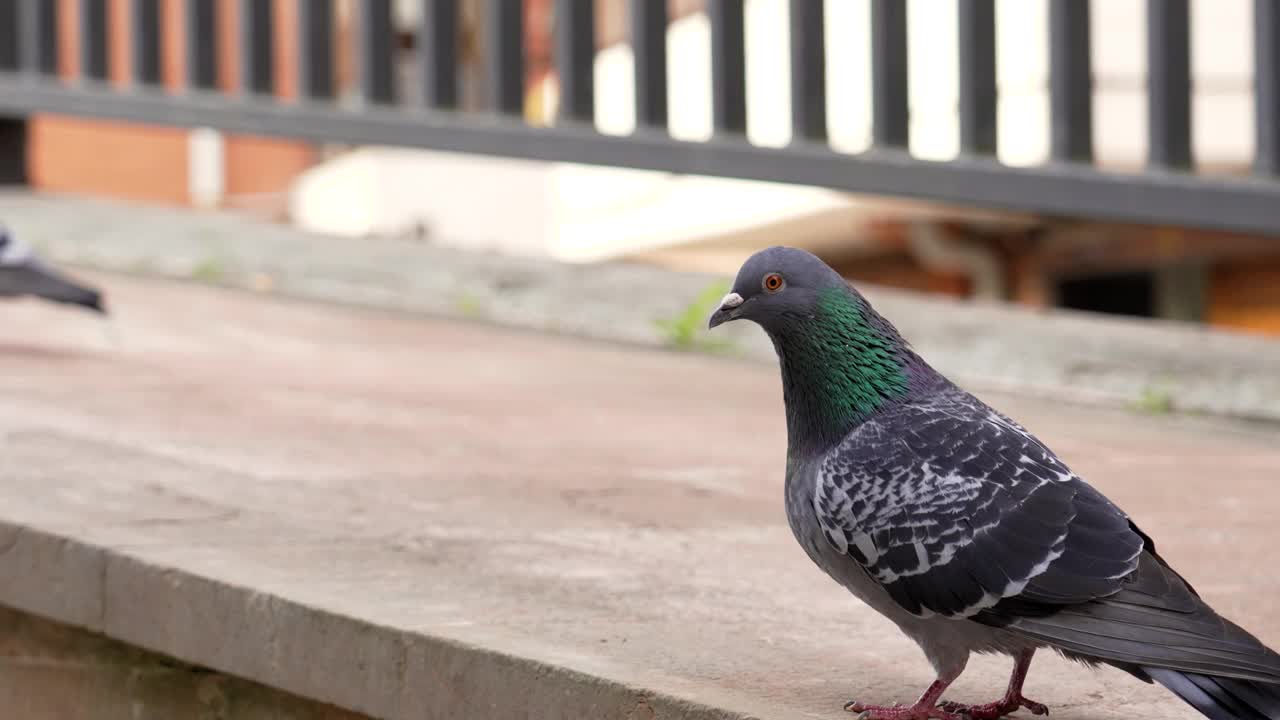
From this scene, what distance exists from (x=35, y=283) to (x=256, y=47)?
8.41 ft

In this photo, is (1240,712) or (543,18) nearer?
(1240,712)

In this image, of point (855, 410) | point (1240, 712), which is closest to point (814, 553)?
point (855, 410)

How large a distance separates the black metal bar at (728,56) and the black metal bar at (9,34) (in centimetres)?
372

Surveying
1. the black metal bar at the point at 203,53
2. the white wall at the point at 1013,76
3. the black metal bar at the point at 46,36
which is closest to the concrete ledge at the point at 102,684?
the black metal bar at the point at 203,53

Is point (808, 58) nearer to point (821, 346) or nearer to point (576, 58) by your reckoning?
point (576, 58)

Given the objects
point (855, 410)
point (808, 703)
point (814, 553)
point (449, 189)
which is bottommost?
point (449, 189)

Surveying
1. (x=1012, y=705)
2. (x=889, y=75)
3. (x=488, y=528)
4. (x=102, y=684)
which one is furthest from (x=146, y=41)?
(x=1012, y=705)

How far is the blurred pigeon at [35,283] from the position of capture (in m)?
5.48

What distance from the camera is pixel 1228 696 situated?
7.95ft

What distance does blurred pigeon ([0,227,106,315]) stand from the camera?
5480mm

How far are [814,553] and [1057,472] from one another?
0.34 meters

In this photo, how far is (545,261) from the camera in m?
7.37

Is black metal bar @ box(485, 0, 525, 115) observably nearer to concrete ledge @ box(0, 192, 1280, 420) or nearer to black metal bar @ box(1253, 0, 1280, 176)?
concrete ledge @ box(0, 192, 1280, 420)

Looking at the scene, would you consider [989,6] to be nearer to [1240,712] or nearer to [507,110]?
[507,110]
